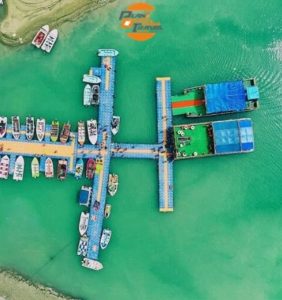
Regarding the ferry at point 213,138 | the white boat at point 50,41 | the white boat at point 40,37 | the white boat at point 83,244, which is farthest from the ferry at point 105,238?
the white boat at point 40,37

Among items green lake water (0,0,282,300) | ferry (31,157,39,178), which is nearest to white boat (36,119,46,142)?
green lake water (0,0,282,300)

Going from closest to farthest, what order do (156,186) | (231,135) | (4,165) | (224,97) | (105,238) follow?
(231,135)
(224,97)
(4,165)
(105,238)
(156,186)

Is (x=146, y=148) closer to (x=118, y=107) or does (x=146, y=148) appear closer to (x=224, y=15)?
(x=118, y=107)

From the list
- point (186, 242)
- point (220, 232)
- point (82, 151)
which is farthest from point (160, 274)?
point (82, 151)

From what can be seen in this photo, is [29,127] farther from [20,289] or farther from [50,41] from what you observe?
[20,289]

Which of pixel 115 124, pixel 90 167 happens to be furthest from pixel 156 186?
pixel 115 124
